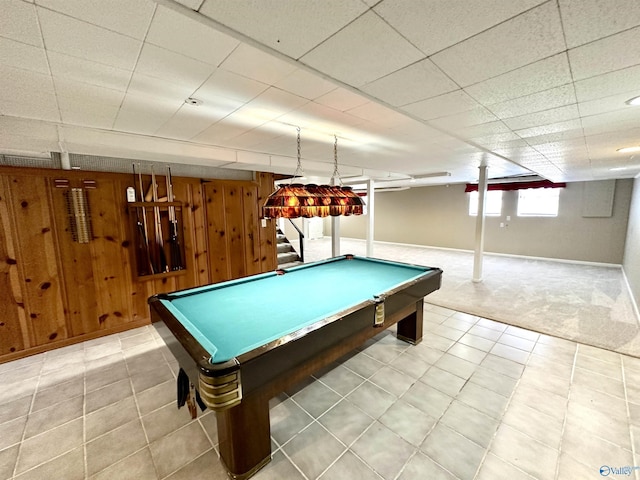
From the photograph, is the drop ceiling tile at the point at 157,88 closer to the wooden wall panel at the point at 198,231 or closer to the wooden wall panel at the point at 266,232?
the wooden wall panel at the point at 198,231

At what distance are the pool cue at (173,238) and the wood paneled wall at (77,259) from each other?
0.13 metres

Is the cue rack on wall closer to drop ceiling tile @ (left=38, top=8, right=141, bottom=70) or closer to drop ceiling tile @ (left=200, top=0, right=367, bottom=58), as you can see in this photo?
drop ceiling tile @ (left=38, top=8, right=141, bottom=70)

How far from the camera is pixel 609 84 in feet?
5.20

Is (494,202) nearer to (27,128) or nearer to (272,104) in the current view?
(272,104)

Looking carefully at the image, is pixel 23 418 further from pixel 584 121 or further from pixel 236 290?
pixel 584 121

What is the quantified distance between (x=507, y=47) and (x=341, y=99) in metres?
1.03

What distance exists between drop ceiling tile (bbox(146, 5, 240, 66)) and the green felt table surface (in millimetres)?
1559

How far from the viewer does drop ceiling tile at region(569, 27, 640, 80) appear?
45.6 inches

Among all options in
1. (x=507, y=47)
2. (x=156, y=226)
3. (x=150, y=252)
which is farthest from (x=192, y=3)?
(x=150, y=252)

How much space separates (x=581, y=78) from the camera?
152 centimetres

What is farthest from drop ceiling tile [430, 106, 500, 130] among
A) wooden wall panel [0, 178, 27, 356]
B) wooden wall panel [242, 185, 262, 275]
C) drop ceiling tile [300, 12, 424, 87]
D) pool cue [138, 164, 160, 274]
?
wooden wall panel [0, 178, 27, 356]

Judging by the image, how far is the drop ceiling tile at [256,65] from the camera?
135cm

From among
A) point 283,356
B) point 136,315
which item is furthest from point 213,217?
point 283,356

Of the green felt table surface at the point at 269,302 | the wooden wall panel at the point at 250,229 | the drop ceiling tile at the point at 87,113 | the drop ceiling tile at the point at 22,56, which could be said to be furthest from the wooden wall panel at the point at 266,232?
the drop ceiling tile at the point at 22,56
